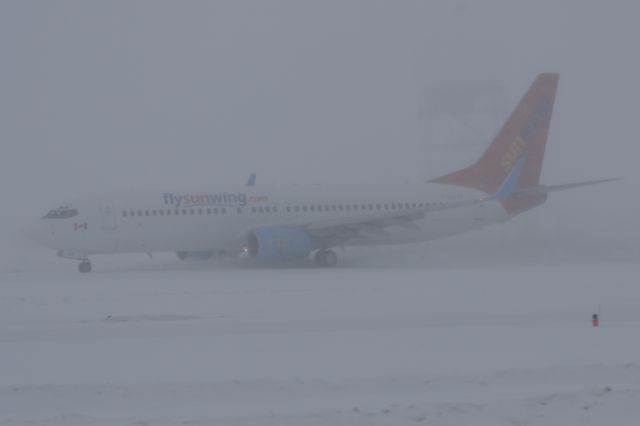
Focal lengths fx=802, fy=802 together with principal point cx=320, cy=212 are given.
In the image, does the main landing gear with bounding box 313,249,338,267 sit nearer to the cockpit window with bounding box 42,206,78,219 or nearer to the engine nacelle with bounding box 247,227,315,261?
the engine nacelle with bounding box 247,227,315,261

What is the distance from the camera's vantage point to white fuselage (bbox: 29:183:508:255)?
Result: 2567 cm

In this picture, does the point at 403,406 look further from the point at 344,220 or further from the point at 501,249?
the point at 501,249

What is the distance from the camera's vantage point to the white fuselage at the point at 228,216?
25.7 metres

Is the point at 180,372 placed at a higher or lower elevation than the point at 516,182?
lower

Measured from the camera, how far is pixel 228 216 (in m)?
27.5

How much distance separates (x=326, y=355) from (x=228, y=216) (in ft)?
58.9

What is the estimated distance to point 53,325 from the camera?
12.9 m

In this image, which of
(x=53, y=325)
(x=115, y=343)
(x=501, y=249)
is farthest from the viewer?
(x=501, y=249)

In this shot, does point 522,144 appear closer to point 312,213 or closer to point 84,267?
point 312,213

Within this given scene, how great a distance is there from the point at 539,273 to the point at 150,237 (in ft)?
41.1

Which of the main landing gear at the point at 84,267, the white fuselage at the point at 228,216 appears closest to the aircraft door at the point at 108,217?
the white fuselage at the point at 228,216

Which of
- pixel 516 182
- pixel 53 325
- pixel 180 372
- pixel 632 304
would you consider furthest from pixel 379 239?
pixel 180 372

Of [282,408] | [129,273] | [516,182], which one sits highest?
[516,182]

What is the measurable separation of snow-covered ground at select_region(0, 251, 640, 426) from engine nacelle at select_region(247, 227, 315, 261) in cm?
804
